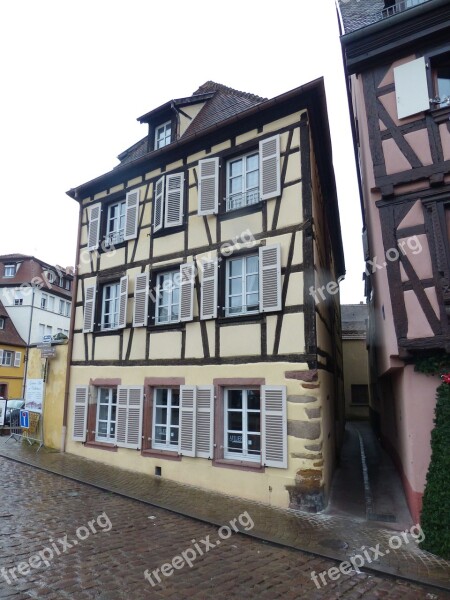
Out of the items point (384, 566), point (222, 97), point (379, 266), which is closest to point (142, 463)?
point (384, 566)

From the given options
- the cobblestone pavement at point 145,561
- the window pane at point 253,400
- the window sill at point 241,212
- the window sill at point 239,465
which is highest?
the window sill at point 241,212

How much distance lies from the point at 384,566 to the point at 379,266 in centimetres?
453

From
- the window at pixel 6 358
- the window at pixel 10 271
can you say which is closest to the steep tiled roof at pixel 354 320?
the window at pixel 6 358

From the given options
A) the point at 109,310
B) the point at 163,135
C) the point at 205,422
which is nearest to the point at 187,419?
the point at 205,422

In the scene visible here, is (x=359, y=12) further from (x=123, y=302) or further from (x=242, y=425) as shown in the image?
(x=242, y=425)

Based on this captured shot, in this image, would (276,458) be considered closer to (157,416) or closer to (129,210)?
(157,416)

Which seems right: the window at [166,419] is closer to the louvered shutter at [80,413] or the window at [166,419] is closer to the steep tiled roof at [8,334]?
the louvered shutter at [80,413]

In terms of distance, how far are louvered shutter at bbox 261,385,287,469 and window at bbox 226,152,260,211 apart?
3.97 meters

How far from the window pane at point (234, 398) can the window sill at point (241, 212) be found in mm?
3687

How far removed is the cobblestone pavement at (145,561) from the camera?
4355mm

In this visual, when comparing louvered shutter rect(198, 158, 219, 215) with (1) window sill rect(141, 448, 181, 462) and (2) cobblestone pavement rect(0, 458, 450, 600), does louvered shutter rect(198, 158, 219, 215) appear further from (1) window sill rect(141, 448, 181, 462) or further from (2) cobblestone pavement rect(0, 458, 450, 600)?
(2) cobblestone pavement rect(0, 458, 450, 600)

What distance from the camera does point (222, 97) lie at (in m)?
11.5

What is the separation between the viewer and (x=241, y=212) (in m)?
8.88

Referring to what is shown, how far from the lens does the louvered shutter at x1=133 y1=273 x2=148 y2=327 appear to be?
998 cm
